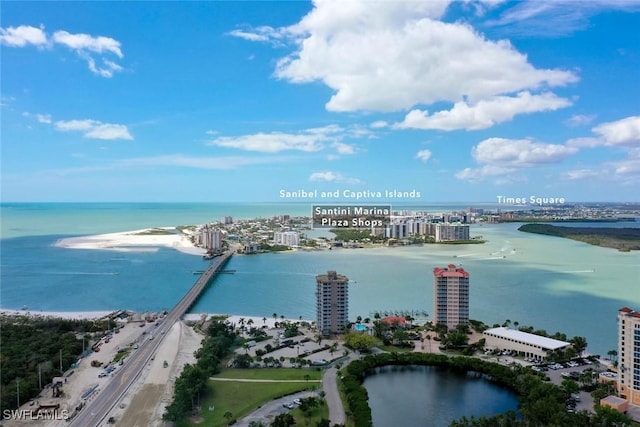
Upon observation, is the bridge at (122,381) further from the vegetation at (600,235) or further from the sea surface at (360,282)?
the vegetation at (600,235)

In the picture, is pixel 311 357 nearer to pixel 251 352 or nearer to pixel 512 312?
pixel 251 352

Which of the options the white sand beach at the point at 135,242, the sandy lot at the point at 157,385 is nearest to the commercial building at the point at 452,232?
the white sand beach at the point at 135,242

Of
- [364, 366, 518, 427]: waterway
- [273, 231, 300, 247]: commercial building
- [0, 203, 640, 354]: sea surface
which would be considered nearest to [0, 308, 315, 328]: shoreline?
[0, 203, 640, 354]: sea surface

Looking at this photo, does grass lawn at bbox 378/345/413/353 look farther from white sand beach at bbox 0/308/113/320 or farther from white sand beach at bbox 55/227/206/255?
white sand beach at bbox 55/227/206/255

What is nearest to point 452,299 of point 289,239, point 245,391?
→ point 245,391

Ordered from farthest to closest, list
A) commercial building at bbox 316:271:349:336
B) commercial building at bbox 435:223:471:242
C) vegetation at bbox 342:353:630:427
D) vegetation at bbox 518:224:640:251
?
commercial building at bbox 435:223:471:242, vegetation at bbox 518:224:640:251, commercial building at bbox 316:271:349:336, vegetation at bbox 342:353:630:427

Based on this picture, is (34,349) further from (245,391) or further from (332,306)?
(332,306)
